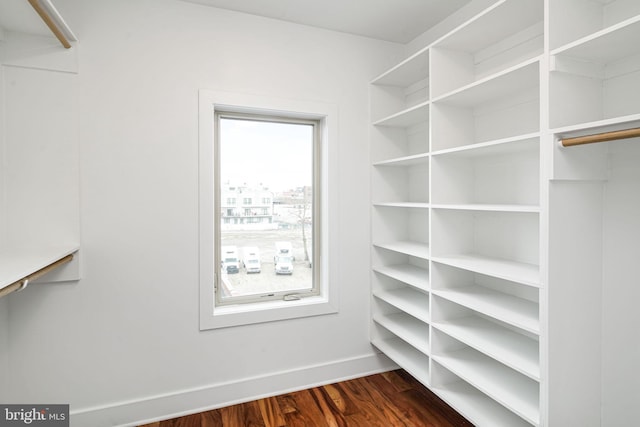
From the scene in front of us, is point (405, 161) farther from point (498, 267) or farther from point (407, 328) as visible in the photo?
point (407, 328)

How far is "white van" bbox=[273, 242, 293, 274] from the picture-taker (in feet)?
7.93

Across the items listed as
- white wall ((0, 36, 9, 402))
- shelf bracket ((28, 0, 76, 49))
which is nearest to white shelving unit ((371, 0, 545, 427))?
shelf bracket ((28, 0, 76, 49))

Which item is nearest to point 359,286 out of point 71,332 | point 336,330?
point 336,330

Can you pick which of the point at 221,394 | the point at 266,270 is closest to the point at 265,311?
the point at 266,270

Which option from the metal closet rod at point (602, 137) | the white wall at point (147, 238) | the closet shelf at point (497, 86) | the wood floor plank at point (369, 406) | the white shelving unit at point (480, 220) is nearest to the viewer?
the metal closet rod at point (602, 137)

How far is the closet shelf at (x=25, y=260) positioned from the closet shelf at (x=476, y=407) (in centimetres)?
204

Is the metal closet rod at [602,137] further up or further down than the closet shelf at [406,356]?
further up

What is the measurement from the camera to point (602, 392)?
54.7 inches

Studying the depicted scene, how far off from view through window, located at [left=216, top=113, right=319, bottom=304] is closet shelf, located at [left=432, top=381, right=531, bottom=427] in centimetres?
110

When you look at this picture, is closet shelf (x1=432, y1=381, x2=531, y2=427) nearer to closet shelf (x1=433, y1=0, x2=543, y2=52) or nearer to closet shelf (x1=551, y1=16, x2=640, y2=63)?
closet shelf (x1=551, y1=16, x2=640, y2=63)

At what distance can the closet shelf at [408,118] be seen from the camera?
202 cm

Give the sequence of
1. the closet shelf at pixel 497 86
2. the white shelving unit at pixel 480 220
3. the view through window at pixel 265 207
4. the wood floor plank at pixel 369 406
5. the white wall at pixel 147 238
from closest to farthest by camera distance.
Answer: the closet shelf at pixel 497 86 → the white shelving unit at pixel 480 220 → the white wall at pixel 147 238 → the wood floor plank at pixel 369 406 → the view through window at pixel 265 207

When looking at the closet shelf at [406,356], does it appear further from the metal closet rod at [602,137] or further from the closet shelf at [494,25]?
the closet shelf at [494,25]

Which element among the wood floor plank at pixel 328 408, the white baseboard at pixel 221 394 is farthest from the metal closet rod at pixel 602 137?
the white baseboard at pixel 221 394
